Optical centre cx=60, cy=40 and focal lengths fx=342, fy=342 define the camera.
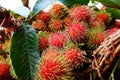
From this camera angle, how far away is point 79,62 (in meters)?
0.60

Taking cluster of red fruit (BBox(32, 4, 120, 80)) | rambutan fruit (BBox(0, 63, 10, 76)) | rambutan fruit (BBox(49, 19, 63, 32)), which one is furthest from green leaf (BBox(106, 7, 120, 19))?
rambutan fruit (BBox(0, 63, 10, 76))

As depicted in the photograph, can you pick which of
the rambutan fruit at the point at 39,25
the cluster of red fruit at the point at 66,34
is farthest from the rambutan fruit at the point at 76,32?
the rambutan fruit at the point at 39,25

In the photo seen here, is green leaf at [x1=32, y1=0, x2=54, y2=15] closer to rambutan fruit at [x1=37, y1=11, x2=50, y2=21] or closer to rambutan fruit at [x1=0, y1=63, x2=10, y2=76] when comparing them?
rambutan fruit at [x1=37, y1=11, x2=50, y2=21]

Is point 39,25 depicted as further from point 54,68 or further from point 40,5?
point 54,68

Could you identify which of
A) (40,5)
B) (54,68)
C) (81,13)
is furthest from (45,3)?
(54,68)

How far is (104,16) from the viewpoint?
28.4 inches

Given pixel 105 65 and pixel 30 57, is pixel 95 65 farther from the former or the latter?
pixel 30 57

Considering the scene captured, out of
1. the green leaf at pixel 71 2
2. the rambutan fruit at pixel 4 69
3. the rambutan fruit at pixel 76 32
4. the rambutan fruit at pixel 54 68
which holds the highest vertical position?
the green leaf at pixel 71 2

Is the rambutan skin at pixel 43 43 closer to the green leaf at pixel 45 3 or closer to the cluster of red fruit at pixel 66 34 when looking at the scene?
the cluster of red fruit at pixel 66 34

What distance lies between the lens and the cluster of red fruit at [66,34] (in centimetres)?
58

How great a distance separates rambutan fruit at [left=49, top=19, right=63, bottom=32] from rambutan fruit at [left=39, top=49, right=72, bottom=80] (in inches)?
5.0

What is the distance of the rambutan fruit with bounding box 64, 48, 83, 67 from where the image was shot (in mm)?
593

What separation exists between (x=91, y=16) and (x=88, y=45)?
82mm

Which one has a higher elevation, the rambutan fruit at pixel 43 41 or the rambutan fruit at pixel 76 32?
the rambutan fruit at pixel 76 32
